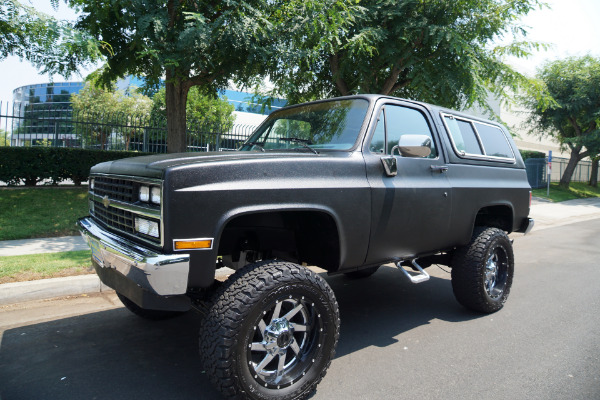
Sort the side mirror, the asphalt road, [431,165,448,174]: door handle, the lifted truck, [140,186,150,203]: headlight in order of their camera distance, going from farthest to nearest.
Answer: [431,165,448,174]: door handle < the side mirror < the asphalt road < [140,186,150,203]: headlight < the lifted truck

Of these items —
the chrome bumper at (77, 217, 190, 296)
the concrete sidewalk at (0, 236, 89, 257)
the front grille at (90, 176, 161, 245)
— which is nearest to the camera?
the chrome bumper at (77, 217, 190, 296)

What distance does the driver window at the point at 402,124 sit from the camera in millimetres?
3502

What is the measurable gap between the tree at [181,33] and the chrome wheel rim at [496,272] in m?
5.47

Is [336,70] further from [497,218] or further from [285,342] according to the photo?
[285,342]

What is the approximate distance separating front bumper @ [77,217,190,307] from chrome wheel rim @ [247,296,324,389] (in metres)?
0.55

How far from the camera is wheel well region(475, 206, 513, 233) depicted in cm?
470

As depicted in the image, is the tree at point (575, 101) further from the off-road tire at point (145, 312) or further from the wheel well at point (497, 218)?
the off-road tire at point (145, 312)

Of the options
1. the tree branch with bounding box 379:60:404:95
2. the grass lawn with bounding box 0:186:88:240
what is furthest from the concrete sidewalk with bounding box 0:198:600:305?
the tree branch with bounding box 379:60:404:95

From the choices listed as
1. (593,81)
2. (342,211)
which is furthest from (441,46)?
(593,81)

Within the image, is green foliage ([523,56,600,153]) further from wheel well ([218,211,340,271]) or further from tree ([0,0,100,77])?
wheel well ([218,211,340,271])

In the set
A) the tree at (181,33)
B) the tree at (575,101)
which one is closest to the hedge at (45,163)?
the tree at (181,33)

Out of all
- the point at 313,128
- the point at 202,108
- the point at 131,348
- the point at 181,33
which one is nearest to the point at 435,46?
the point at 181,33

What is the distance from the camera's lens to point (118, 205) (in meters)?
2.82

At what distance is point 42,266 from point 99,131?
7.90 meters
